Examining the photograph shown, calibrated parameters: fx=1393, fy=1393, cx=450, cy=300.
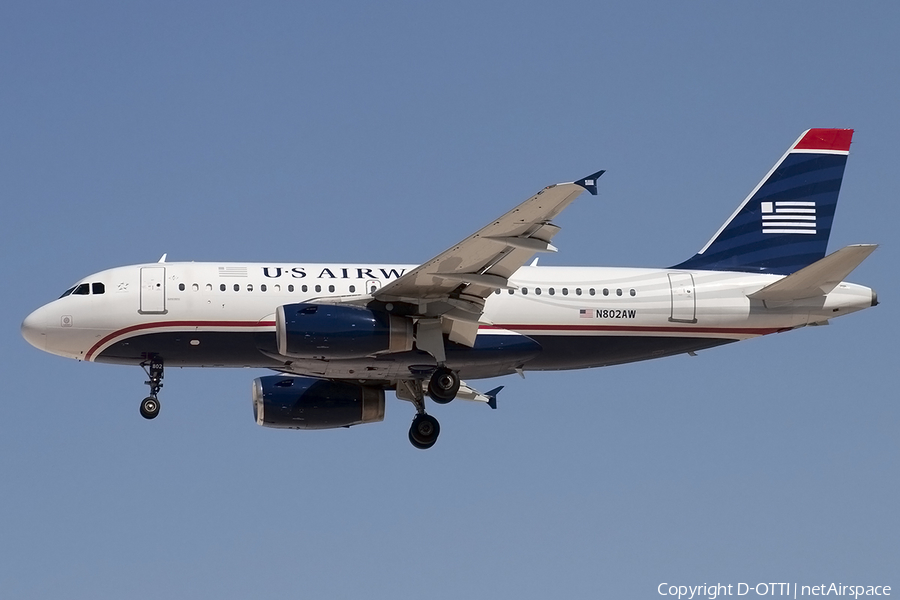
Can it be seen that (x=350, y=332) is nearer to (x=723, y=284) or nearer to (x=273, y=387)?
(x=273, y=387)

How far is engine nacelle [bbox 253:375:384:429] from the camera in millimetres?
40062

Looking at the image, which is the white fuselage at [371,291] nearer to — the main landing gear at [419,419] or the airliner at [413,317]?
the airliner at [413,317]

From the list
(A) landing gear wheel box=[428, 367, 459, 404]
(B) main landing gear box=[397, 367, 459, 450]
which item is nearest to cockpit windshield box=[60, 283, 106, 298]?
(B) main landing gear box=[397, 367, 459, 450]

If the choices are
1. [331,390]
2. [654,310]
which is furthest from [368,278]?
[654,310]

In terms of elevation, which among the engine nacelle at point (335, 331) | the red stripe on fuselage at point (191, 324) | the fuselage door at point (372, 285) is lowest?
the engine nacelle at point (335, 331)

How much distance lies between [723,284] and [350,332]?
437 inches

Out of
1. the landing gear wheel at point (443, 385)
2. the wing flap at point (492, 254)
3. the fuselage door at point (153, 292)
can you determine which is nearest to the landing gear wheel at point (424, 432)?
the landing gear wheel at point (443, 385)

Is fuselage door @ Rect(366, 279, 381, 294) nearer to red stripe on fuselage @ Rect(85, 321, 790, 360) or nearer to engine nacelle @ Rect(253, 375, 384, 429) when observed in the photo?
red stripe on fuselage @ Rect(85, 321, 790, 360)

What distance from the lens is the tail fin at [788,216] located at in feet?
134

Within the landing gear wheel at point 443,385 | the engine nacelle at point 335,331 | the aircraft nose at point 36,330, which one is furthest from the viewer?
the aircraft nose at point 36,330

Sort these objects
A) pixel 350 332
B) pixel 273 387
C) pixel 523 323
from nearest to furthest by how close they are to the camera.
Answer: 1. pixel 350 332
2. pixel 523 323
3. pixel 273 387

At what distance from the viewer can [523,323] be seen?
122 feet

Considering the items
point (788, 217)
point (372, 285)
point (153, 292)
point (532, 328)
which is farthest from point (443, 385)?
point (788, 217)

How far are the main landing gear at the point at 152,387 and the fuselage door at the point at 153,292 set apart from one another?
1.48m
